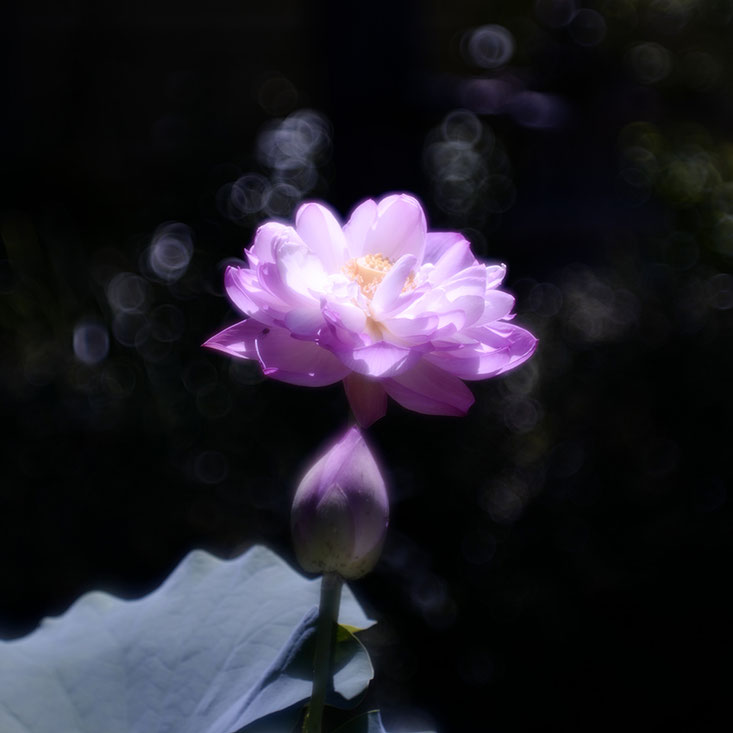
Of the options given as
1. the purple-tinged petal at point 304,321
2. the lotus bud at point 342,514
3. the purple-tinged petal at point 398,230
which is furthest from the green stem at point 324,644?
the purple-tinged petal at point 398,230

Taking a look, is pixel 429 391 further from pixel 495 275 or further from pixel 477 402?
pixel 477 402

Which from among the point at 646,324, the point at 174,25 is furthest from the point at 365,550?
the point at 174,25

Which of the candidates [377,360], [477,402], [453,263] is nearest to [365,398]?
[377,360]

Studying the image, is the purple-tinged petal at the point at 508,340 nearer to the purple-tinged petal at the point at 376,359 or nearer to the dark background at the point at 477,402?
the purple-tinged petal at the point at 376,359

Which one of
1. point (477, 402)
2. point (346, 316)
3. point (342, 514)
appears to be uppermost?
point (346, 316)

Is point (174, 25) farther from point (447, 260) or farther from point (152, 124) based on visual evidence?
point (447, 260)
